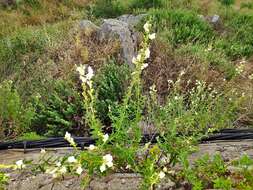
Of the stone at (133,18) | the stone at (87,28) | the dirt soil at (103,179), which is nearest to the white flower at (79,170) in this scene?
the dirt soil at (103,179)

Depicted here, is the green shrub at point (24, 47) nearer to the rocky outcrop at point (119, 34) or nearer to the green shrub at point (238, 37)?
the rocky outcrop at point (119, 34)

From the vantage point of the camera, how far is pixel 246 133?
3146 millimetres

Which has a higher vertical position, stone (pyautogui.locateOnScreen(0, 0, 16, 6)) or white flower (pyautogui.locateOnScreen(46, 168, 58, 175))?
white flower (pyautogui.locateOnScreen(46, 168, 58, 175))

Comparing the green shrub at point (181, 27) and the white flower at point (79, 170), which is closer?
the white flower at point (79, 170)

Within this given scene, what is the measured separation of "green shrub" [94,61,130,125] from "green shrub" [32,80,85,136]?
24 centimetres

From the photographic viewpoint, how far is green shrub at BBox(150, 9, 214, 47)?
24.8 ft

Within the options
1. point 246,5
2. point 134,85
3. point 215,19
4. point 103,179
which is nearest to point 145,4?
point 215,19

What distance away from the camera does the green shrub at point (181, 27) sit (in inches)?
298

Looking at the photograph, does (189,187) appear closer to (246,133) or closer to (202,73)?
(246,133)

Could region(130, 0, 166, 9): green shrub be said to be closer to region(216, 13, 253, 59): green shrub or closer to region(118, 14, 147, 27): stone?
region(118, 14, 147, 27): stone

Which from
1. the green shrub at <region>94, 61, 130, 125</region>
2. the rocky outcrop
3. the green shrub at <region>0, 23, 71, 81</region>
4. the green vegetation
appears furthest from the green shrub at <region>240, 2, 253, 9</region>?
the green shrub at <region>94, 61, 130, 125</region>

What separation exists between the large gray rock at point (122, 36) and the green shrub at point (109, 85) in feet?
2.46

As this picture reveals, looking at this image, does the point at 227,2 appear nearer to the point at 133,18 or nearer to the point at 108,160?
→ the point at 133,18

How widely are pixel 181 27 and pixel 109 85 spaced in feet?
10.1
